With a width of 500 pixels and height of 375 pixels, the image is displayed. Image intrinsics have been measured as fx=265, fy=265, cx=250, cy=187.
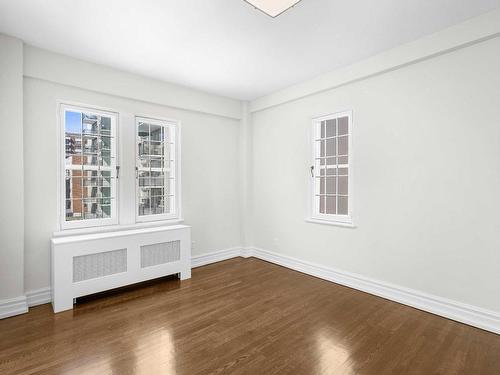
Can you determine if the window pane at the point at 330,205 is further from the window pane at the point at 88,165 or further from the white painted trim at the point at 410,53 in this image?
the window pane at the point at 88,165

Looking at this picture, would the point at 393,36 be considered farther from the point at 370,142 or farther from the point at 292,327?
the point at 292,327

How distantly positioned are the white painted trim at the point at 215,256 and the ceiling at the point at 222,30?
9.57 feet

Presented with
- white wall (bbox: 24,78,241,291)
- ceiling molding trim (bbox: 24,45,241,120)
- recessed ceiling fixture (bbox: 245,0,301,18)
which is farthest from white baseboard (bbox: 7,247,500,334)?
recessed ceiling fixture (bbox: 245,0,301,18)

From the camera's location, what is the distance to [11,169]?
9.26ft

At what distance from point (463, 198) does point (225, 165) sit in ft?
11.2

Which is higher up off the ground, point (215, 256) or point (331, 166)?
point (331, 166)

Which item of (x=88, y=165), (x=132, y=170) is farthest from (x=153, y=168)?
(x=88, y=165)

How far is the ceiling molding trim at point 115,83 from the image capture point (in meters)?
3.05

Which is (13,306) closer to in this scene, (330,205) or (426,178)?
(330,205)

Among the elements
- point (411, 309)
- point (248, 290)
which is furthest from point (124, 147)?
point (411, 309)

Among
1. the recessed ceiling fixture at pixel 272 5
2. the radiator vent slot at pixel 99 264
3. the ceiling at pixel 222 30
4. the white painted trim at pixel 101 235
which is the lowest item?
the radiator vent slot at pixel 99 264

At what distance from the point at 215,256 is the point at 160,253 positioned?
1209 millimetres

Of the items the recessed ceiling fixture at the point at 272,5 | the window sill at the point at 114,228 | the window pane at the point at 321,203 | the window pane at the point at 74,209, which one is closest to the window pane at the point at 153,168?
the window sill at the point at 114,228

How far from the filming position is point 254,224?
504cm
